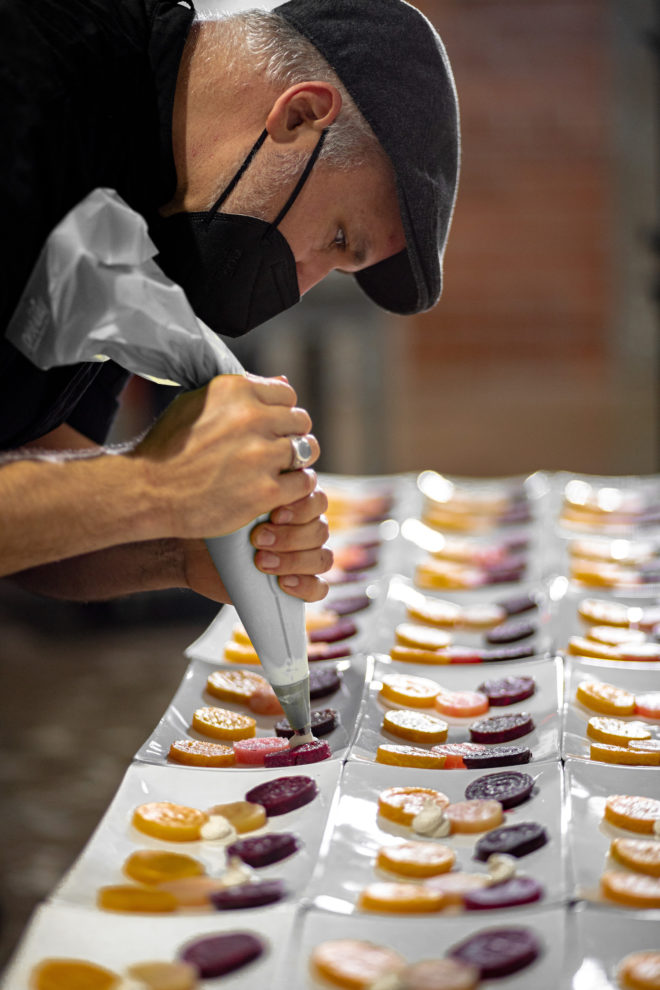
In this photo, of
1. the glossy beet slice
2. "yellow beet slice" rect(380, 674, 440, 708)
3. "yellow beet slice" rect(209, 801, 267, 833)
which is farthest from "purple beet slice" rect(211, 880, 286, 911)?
"yellow beet slice" rect(380, 674, 440, 708)

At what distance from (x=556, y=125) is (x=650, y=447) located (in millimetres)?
2362

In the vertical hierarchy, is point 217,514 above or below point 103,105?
below

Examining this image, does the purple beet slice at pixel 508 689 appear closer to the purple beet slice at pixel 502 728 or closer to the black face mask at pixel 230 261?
the purple beet slice at pixel 502 728

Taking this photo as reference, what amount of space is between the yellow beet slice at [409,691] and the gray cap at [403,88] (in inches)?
25.3

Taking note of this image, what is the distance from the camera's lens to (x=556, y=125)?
7102 millimetres

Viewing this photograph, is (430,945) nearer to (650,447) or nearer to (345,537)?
(345,537)

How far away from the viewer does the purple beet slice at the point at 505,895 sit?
38.6 inches

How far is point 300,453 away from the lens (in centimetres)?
127

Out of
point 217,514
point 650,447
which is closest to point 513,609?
point 217,514

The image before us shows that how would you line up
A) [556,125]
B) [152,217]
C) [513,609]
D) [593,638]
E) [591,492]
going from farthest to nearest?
[556,125] < [591,492] < [513,609] < [593,638] < [152,217]

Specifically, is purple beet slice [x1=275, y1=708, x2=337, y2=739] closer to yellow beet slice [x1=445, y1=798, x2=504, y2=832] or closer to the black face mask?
yellow beet slice [x1=445, y1=798, x2=504, y2=832]

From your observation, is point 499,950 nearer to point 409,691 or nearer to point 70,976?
point 70,976

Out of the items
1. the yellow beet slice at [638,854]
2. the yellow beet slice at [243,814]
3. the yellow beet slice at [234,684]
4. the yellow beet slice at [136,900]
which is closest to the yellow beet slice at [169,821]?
the yellow beet slice at [243,814]

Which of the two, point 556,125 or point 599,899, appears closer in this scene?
point 599,899
